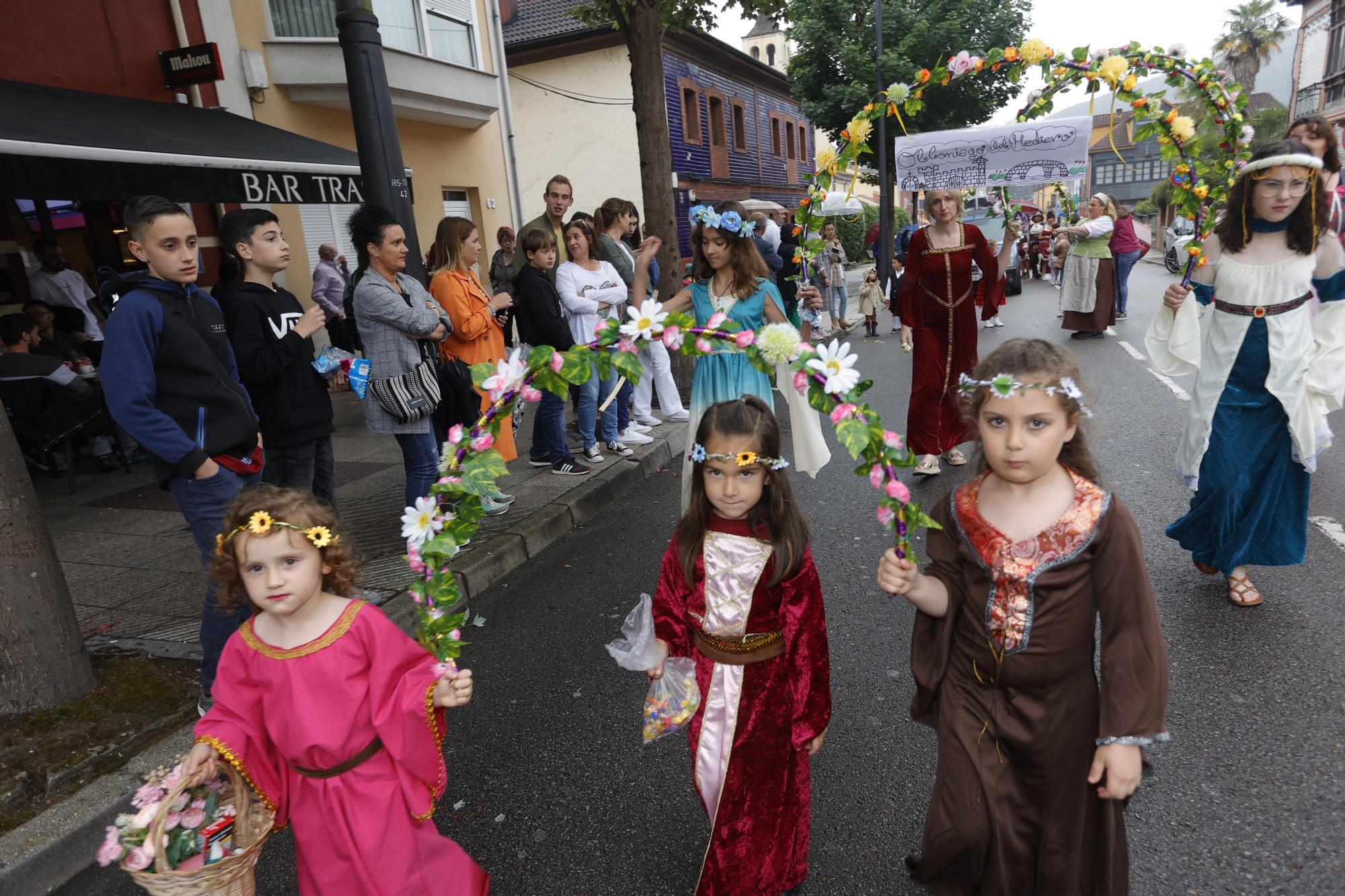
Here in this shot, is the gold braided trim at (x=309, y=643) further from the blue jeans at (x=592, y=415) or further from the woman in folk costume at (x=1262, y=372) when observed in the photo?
the blue jeans at (x=592, y=415)

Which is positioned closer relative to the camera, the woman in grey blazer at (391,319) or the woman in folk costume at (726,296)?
the woman in folk costume at (726,296)

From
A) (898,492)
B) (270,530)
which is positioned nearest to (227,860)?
(270,530)

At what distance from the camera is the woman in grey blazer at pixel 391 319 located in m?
4.63

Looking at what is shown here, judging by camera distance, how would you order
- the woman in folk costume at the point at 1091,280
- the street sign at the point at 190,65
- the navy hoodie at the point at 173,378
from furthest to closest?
the woman in folk costume at the point at 1091,280
the street sign at the point at 190,65
the navy hoodie at the point at 173,378

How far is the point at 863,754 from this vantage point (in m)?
3.01

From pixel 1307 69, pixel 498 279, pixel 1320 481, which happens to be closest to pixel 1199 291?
pixel 1320 481

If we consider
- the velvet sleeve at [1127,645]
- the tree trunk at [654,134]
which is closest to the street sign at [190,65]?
the tree trunk at [654,134]

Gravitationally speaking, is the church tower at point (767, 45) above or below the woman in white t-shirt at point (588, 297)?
above

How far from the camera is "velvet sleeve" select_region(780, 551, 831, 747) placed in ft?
7.57

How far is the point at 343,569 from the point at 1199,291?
415cm

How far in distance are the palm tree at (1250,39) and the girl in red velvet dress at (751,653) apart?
64.8 metres

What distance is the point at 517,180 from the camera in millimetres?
15430

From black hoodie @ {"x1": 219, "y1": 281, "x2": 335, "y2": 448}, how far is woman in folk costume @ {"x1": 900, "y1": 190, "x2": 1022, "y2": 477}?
12.7ft

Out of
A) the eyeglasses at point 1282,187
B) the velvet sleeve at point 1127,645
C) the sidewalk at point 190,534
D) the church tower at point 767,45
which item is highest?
the church tower at point 767,45
